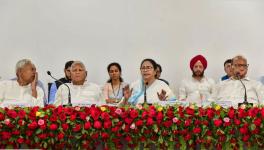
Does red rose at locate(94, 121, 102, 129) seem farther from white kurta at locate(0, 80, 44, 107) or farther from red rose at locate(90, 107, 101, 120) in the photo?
white kurta at locate(0, 80, 44, 107)

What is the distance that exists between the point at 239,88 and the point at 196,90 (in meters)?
1.16

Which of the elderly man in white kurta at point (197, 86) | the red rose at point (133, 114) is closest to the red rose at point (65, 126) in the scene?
the red rose at point (133, 114)

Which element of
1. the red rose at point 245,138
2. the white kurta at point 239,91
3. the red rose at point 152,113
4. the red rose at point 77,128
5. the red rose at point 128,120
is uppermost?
the white kurta at point 239,91

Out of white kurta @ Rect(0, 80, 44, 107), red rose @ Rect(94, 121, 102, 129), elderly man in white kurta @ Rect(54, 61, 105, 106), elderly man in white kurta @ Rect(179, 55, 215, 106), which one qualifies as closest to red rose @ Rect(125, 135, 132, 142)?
red rose @ Rect(94, 121, 102, 129)

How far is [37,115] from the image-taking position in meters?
3.37

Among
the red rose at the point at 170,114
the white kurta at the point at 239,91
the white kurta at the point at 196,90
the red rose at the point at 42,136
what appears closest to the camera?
the red rose at the point at 42,136

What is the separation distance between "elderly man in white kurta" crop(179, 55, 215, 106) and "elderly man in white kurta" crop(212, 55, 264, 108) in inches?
35.7

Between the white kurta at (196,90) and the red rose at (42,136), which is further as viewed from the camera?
the white kurta at (196,90)

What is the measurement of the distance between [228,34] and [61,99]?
3.14 metres

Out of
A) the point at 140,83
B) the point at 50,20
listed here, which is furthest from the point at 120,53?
the point at 140,83

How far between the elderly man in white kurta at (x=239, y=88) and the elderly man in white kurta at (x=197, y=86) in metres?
0.91

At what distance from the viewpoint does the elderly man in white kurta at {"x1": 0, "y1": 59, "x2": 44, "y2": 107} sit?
4.61 metres

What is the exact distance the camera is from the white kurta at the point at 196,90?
19.8 ft

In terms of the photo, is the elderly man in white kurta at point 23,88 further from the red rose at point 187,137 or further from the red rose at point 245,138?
the red rose at point 245,138
